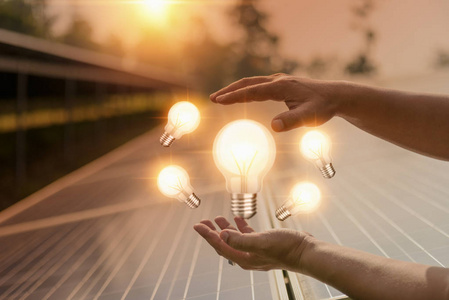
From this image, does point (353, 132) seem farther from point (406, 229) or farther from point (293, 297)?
point (293, 297)

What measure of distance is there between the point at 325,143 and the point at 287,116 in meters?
0.46

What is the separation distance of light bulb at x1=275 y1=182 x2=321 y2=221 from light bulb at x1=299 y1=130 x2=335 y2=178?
68 millimetres

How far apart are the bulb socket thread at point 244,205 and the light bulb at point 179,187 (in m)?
0.17

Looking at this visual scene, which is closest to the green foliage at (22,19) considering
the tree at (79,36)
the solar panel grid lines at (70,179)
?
the tree at (79,36)

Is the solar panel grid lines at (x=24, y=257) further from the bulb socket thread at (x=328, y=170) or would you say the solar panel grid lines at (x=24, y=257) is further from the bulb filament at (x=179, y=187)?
the bulb socket thread at (x=328, y=170)

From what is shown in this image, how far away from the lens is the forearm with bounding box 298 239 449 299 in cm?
55


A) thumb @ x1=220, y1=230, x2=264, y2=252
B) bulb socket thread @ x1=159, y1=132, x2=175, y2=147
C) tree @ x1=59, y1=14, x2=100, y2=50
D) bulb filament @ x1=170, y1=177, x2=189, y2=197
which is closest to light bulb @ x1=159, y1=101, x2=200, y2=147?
bulb socket thread @ x1=159, y1=132, x2=175, y2=147

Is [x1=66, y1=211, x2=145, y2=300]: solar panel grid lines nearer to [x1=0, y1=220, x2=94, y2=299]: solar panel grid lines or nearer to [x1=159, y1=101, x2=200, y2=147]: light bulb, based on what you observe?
[x1=0, y1=220, x2=94, y2=299]: solar panel grid lines

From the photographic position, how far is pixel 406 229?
1082 millimetres

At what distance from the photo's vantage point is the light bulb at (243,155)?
3.05ft

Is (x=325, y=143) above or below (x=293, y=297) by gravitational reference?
above

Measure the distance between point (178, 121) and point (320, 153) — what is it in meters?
0.34

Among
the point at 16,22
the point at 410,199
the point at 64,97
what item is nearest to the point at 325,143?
the point at 410,199

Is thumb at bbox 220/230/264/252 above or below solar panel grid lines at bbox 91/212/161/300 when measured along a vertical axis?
above
